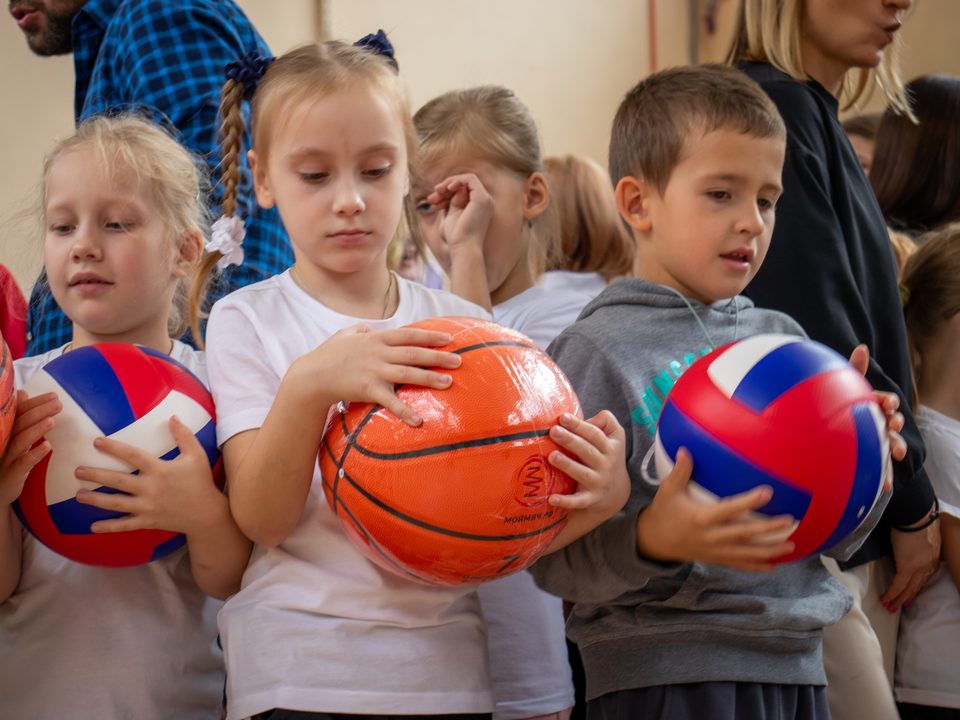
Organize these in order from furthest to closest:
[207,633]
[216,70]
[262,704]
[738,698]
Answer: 1. [216,70]
2. [207,633]
3. [738,698]
4. [262,704]

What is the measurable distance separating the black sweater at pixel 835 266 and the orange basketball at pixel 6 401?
165cm

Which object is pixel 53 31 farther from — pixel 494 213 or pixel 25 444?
pixel 25 444

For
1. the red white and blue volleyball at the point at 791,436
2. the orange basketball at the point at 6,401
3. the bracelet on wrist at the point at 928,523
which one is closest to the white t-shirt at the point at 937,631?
the bracelet on wrist at the point at 928,523

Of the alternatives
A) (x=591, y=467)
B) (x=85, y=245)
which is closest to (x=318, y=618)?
(x=591, y=467)

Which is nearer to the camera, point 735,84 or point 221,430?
point 221,430

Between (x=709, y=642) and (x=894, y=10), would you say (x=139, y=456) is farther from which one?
(x=894, y=10)

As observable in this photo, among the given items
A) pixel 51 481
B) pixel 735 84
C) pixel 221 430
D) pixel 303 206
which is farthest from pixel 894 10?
pixel 51 481

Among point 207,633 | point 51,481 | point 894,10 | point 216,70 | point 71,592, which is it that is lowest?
point 207,633

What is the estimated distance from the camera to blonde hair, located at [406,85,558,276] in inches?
95.2

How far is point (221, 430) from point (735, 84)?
134 centimetres

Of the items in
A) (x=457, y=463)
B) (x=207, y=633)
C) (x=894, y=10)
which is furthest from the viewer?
(x=894, y=10)

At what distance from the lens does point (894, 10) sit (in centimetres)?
216

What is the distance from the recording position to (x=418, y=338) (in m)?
1.26

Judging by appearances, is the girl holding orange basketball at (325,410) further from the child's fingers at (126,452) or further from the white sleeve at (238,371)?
the child's fingers at (126,452)
